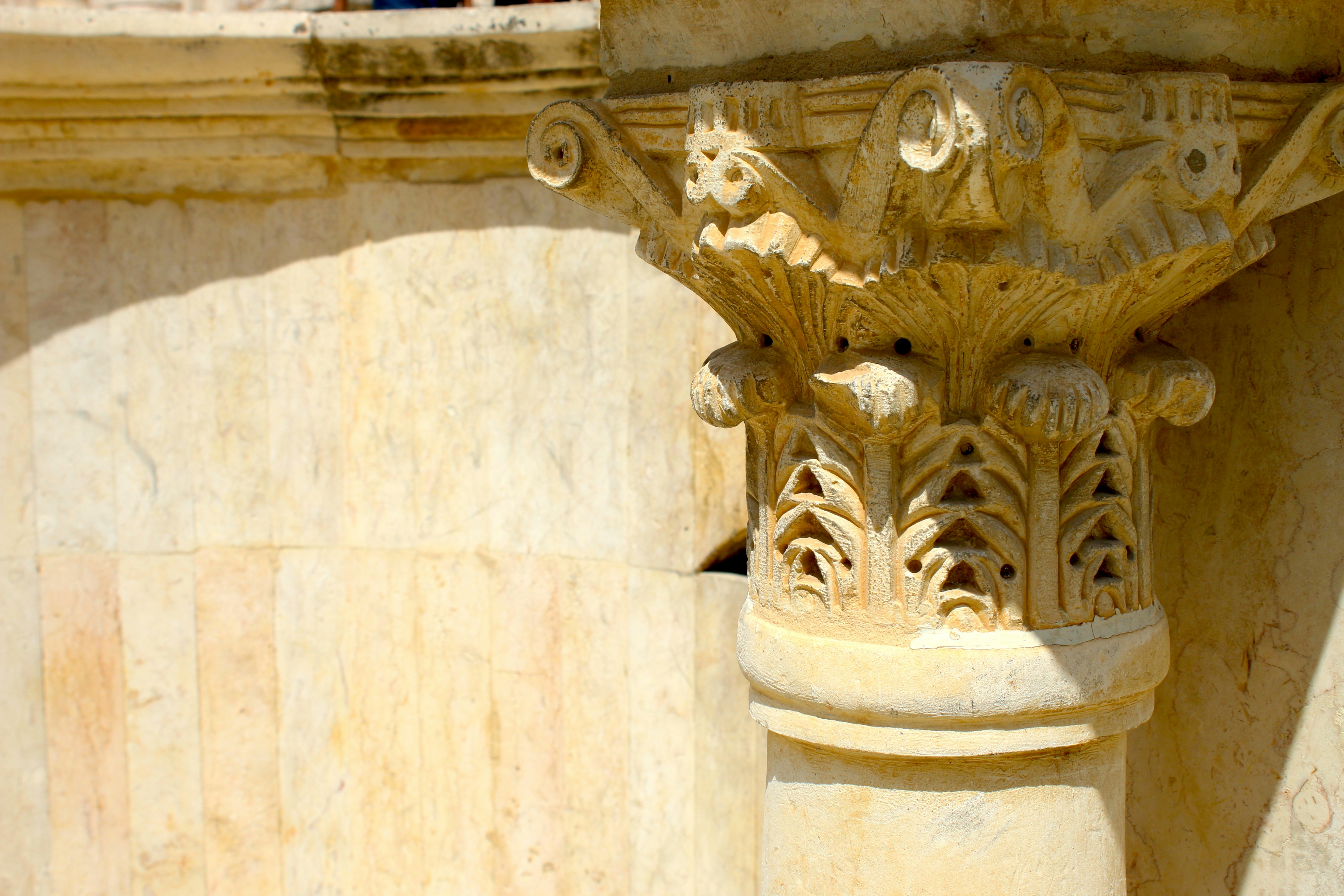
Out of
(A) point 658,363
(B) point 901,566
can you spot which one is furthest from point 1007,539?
(A) point 658,363

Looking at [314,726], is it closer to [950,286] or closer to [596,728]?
[596,728]

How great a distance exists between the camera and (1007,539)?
1.59 meters

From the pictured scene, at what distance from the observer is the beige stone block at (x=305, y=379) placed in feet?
8.73

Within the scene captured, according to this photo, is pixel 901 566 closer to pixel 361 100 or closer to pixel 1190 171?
pixel 1190 171

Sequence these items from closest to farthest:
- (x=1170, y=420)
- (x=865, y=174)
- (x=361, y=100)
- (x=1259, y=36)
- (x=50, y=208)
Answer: (x=865, y=174) < (x=1259, y=36) < (x=1170, y=420) < (x=361, y=100) < (x=50, y=208)

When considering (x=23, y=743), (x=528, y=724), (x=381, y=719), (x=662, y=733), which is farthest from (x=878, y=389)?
(x=23, y=743)

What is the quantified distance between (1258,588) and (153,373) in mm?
2306

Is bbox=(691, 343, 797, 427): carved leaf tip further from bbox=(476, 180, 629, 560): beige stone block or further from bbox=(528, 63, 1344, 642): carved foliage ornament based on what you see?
bbox=(476, 180, 629, 560): beige stone block

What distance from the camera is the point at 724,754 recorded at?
2520 millimetres

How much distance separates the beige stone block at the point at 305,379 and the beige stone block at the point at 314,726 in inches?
3.7

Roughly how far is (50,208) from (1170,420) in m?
2.38

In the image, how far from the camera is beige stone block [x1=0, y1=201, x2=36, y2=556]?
8.88 feet

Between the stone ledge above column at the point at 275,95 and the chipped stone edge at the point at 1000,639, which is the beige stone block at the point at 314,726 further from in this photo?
the chipped stone edge at the point at 1000,639

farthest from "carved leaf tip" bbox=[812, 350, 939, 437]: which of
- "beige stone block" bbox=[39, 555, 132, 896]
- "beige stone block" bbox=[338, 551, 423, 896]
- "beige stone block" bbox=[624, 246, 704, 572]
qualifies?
"beige stone block" bbox=[39, 555, 132, 896]
